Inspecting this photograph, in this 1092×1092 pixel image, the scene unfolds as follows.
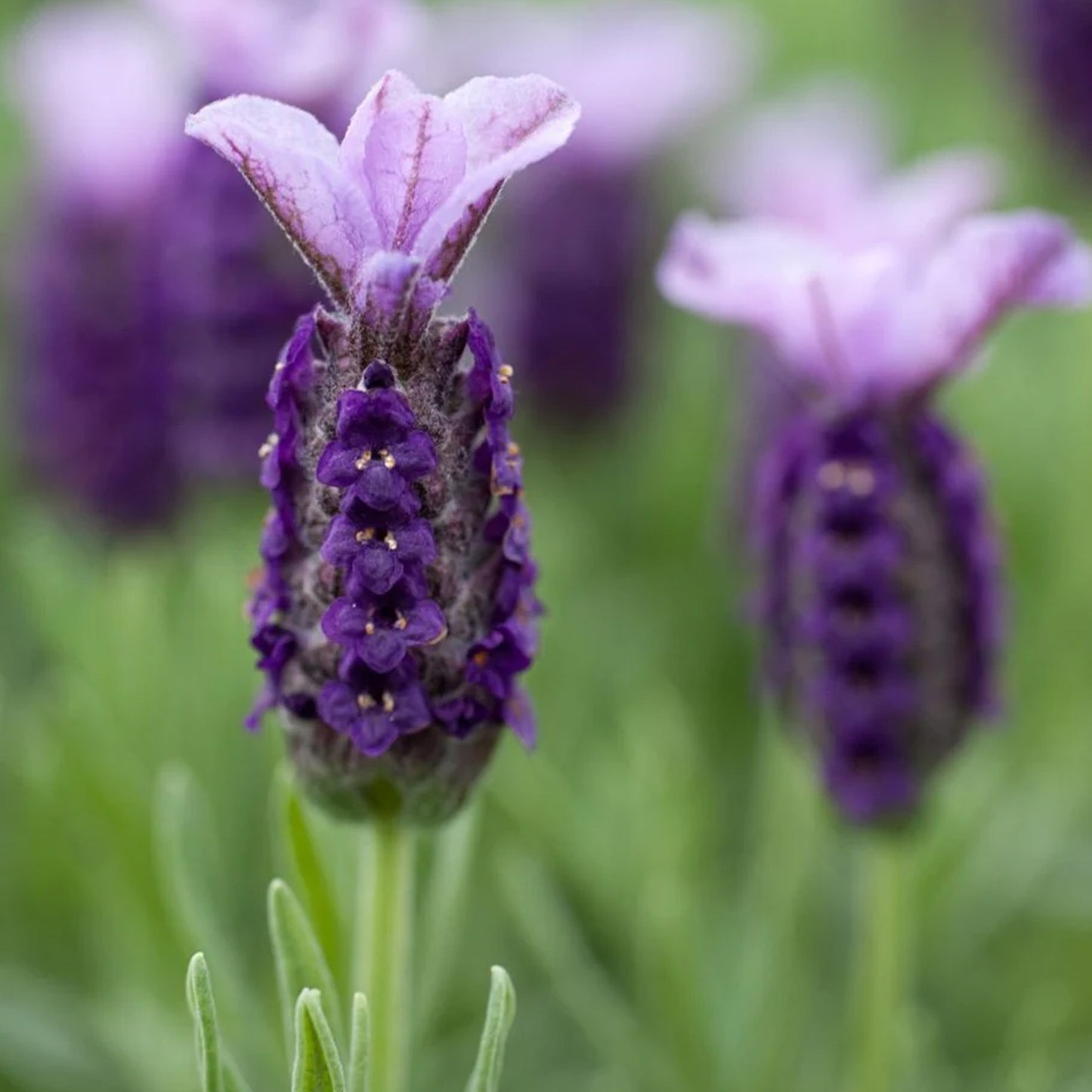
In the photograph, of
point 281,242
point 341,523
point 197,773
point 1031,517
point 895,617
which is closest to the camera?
point 341,523

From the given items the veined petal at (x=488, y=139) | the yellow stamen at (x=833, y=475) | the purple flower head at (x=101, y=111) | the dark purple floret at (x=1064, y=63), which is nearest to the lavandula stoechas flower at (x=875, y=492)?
the yellow stamen at (x=833, y=475)

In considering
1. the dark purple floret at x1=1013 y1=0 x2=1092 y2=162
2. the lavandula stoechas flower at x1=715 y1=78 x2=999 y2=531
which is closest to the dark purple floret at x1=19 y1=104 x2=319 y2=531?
the lavandula stoechas flower at x1=715 y1=78 x2=999 y2=531

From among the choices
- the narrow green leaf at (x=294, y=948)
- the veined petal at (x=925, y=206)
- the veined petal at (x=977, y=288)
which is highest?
the veined petal at (x=925, y=206)

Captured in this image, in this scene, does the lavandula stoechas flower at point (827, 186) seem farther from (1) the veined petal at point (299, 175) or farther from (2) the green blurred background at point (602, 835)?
(1) the veined petal at point (299, 175)

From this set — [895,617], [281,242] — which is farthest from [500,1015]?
[281,242]

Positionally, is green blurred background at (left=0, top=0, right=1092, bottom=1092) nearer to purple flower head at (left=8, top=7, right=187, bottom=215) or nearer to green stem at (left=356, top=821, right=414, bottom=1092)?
green stem at (left=356, top=821, right=414, bottom=1092)

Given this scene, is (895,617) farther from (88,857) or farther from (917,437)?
(88,857)

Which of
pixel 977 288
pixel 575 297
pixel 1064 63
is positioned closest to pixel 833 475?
pixel 977 288
